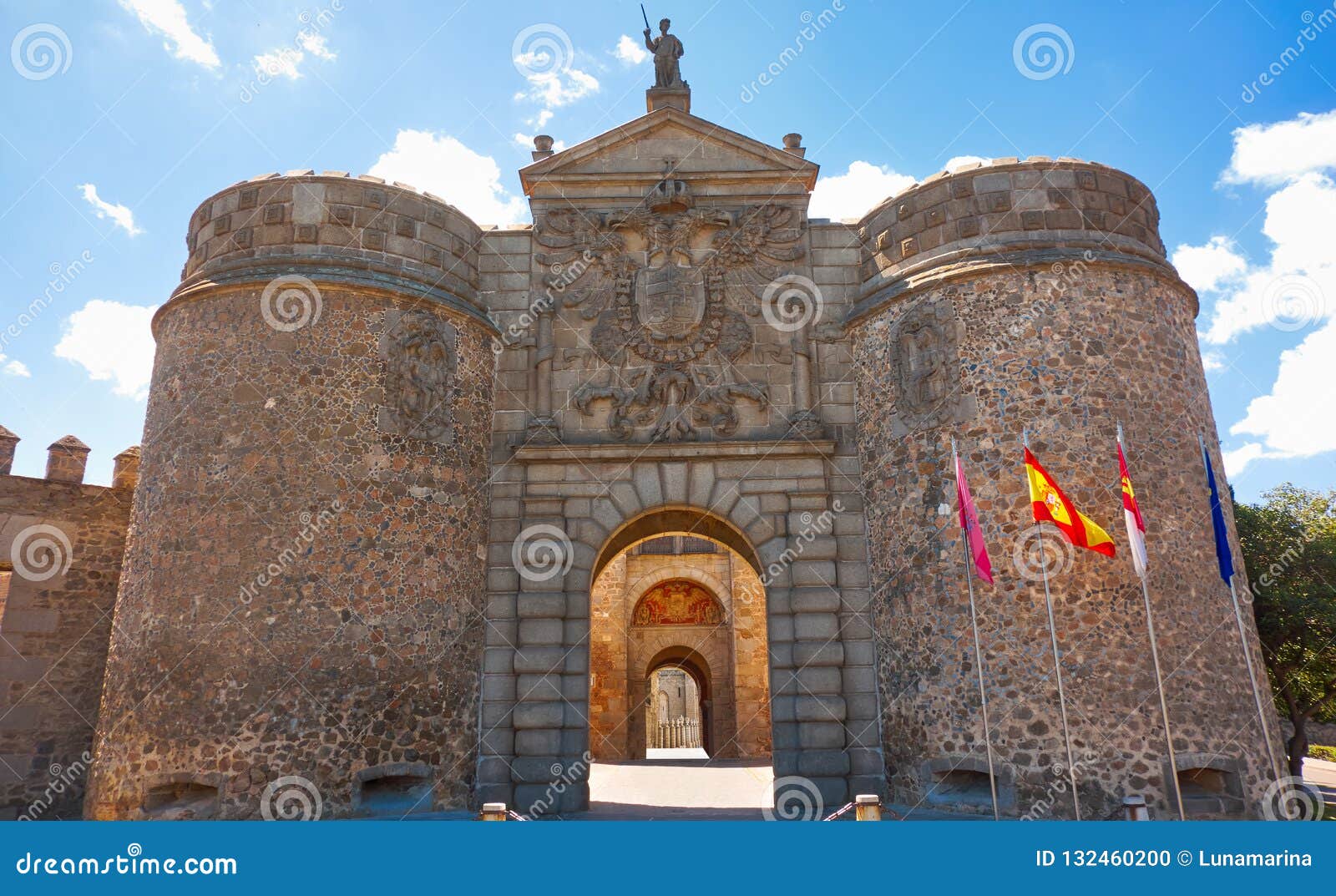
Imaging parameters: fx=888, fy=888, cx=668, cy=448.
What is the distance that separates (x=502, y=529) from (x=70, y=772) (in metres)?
8.00

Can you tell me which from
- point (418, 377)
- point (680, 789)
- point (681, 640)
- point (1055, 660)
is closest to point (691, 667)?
point (681, 640)

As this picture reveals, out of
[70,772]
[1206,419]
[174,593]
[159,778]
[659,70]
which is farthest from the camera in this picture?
[659,70]

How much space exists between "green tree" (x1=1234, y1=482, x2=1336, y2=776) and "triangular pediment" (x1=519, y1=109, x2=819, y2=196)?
1188cm

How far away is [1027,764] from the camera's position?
11328 millimetres

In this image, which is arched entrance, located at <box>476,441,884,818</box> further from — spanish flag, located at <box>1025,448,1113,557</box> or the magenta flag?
spanish flag, located at <box>1025,448,1113,557</box>

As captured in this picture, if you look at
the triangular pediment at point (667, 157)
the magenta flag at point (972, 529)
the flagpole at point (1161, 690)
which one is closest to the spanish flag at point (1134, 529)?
the flagpole at point (1161, 690)

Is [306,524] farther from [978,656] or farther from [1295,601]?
[1295,601]

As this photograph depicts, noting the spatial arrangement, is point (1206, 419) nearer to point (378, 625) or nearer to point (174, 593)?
point (378, 625)

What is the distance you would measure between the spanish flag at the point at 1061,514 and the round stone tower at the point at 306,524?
792 cm

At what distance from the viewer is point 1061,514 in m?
10.8

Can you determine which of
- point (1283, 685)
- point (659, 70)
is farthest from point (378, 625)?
point (1283, 685)

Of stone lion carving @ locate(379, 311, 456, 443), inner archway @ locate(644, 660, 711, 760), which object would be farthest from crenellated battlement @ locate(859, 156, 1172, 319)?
inner archway @ locate(644, 660, 711, 760)

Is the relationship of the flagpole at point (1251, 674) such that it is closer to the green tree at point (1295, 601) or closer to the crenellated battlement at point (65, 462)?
→ the green tree at point (1295, 601)

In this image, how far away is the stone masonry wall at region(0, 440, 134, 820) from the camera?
549 inches
